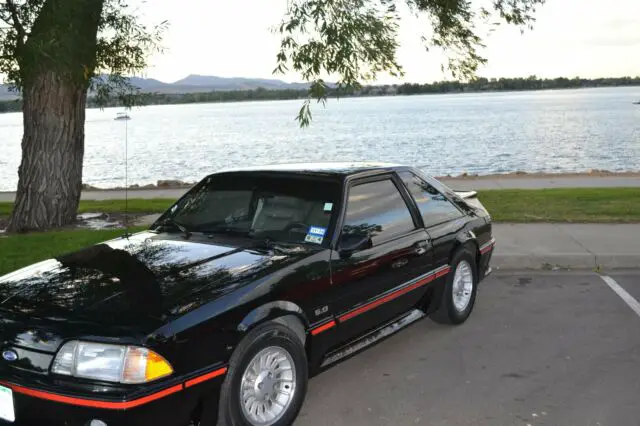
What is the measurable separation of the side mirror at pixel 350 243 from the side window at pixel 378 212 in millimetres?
80

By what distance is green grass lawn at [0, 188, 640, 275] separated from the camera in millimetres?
8094

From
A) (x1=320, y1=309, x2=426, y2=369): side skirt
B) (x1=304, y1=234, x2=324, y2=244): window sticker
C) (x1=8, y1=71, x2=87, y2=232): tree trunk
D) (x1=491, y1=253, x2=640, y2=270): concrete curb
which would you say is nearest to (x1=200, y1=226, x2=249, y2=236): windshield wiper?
(x1=304, y1=234, x2=324, y2=244): window sticker

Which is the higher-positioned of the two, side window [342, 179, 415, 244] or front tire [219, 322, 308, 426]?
side window [342, 179, 415, 244]

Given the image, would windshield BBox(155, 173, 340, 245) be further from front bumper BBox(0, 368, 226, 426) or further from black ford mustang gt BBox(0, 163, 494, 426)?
front bumper BBox(0, 368, 226, 426)

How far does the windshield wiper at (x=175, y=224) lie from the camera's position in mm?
4444

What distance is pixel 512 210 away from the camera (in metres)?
11.0

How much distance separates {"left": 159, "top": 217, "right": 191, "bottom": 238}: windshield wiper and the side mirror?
1.07 meters

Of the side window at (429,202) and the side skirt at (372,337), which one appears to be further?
the side window at (429,202)

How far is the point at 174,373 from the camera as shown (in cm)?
297

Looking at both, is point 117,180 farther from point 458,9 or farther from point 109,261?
point 109,261

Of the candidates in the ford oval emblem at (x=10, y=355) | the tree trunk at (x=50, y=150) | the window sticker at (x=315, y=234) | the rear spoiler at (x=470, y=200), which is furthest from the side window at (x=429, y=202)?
the tree trunk at (x=50, y=150)

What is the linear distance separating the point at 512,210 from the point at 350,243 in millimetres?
7518

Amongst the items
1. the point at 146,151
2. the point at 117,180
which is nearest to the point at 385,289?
the point at 117,180

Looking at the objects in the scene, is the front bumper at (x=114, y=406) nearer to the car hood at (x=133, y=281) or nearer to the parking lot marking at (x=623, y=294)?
the car hood at (x=133, y=281)
